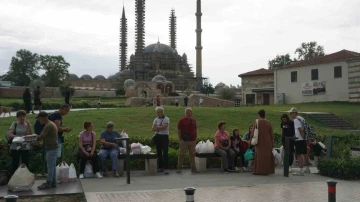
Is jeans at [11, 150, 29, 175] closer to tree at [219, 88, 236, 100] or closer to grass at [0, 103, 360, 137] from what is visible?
grass at [0, 103, 360, 137]

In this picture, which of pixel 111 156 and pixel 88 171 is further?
pixel 111 156

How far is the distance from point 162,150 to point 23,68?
325 feet

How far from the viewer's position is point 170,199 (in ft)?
27.8

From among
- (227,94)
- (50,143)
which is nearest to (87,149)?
(50,143)

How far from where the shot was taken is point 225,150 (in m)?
12.5

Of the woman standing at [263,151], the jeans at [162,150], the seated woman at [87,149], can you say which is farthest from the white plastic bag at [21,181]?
the woman standing at [263,151]

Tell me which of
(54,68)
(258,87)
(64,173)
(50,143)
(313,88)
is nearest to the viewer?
(50,143)

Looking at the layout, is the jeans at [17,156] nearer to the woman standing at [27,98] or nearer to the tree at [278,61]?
the woman standing at [27,98]

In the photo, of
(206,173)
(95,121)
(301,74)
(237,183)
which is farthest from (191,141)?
(301,74)

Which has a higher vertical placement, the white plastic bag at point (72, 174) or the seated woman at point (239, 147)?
the seated woman at point (239, 147)

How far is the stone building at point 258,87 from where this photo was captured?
185 ft

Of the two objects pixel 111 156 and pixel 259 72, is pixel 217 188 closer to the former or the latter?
pixel 111 156

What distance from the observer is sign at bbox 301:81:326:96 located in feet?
143

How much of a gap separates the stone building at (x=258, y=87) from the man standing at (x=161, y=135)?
146ft
